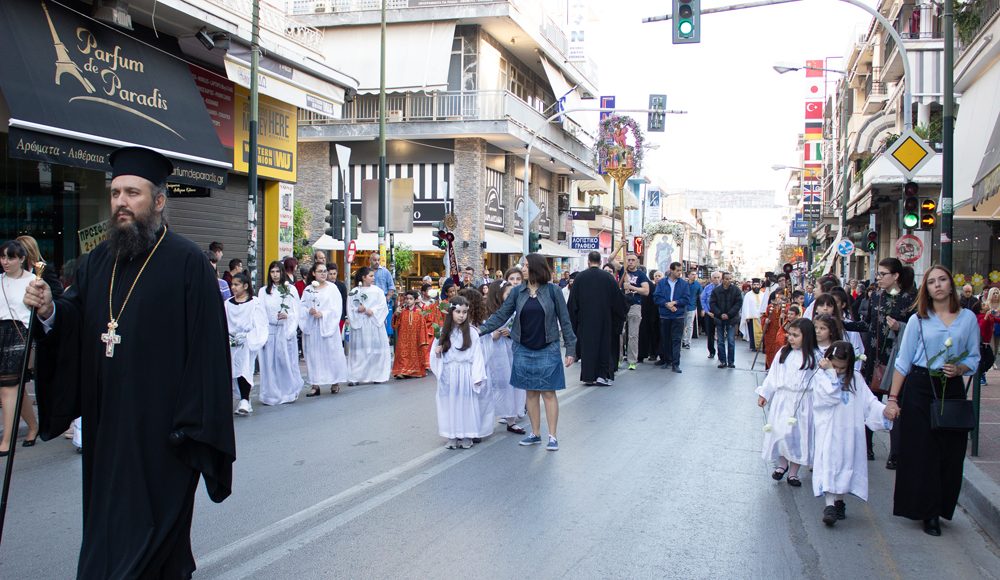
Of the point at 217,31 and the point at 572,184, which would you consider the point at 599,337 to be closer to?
the point at 217,31

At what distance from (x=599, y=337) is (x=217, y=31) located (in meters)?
9.41

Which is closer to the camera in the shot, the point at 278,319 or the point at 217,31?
the point at 278,319

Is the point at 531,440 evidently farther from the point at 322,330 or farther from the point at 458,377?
the point at 322,330

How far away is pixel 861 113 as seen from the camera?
145 ft

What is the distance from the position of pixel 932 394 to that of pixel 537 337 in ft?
12.4

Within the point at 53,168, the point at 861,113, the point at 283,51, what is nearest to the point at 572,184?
the point at 861,113

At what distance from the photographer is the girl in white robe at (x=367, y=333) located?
537 inches

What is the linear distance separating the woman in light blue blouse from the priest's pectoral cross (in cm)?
521

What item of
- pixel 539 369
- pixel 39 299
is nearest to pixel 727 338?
pixel 539 369

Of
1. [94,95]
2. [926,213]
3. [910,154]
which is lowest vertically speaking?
[926,213]

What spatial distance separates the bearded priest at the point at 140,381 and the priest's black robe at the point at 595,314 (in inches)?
400

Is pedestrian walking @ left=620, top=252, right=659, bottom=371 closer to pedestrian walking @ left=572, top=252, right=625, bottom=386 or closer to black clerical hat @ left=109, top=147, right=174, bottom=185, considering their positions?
pedestrian walking @ left=572, top=252, right=625, bottom=386

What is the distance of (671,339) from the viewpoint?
54.6 ft

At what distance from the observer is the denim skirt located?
872 centimetres
